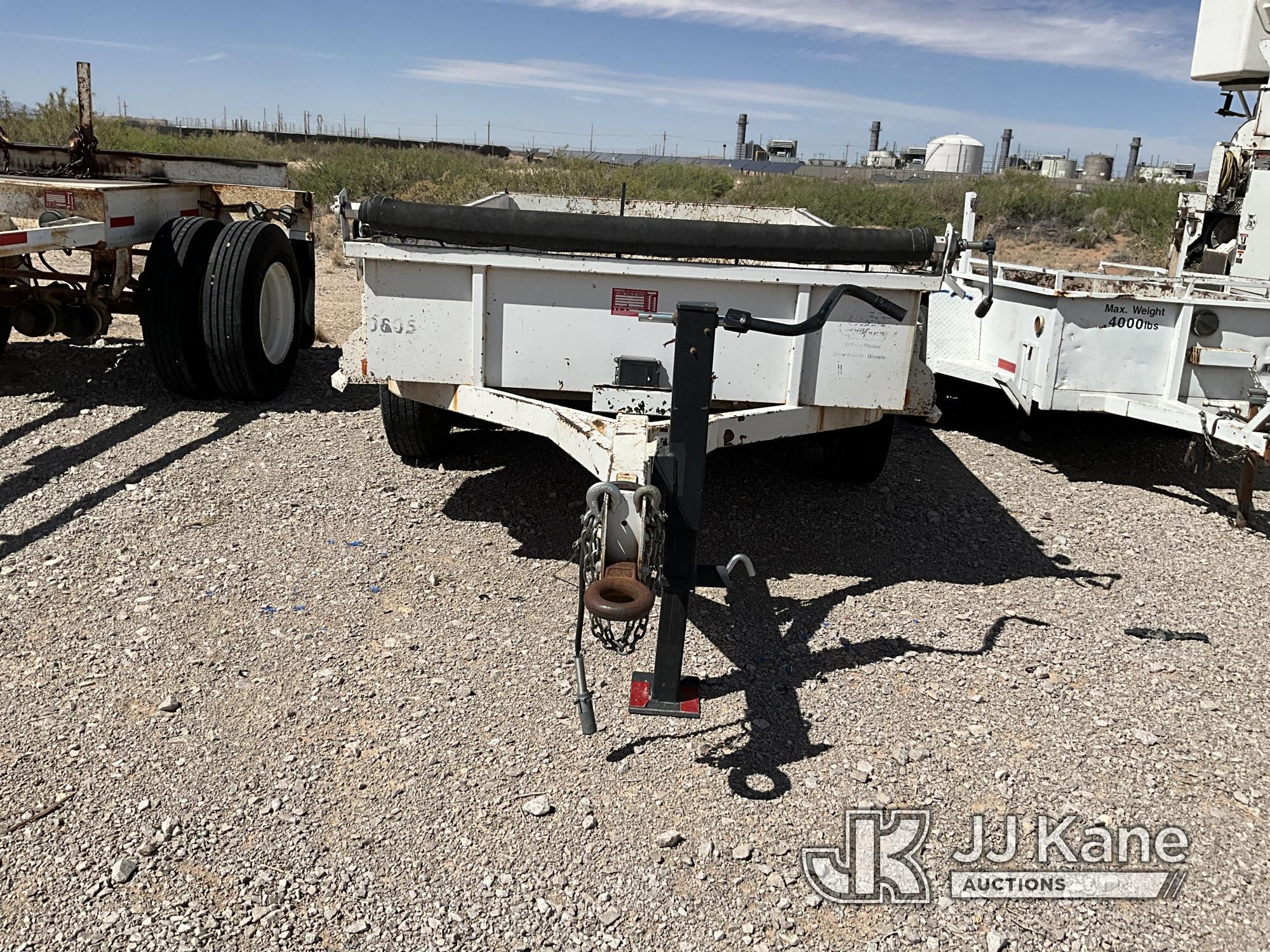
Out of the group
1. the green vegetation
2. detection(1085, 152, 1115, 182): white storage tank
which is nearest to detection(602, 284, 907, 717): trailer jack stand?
the green vegetation

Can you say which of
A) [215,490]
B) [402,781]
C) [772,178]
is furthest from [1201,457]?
[772,178]

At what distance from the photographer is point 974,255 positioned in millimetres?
8961

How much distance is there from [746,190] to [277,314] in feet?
74.6

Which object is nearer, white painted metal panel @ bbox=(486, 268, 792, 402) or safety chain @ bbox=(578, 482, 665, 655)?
safety chain @ bbox=(578, 482, 665, 655)

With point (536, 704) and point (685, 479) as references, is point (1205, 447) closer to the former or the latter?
point (685, 479)

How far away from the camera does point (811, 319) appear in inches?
118

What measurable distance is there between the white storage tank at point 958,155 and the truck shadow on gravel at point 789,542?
43.5 metres

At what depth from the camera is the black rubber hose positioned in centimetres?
294

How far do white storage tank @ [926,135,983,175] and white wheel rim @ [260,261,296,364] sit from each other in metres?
43.3

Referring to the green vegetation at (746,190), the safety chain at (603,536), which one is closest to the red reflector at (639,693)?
the safety chain at (603,536)

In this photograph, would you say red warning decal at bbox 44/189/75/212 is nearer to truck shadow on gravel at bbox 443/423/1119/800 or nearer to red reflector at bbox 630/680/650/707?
truck shadow on gravel at bbox 443/423/1119/800

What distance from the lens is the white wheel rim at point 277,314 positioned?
6.43m

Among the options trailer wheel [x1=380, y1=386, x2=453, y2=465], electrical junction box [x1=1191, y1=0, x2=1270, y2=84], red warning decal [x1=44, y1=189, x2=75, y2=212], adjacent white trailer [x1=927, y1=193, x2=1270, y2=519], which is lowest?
trailer wheel [x1=380, y1=386, x2=453, y2=465]

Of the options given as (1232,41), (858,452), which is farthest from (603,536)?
(1232,41)
